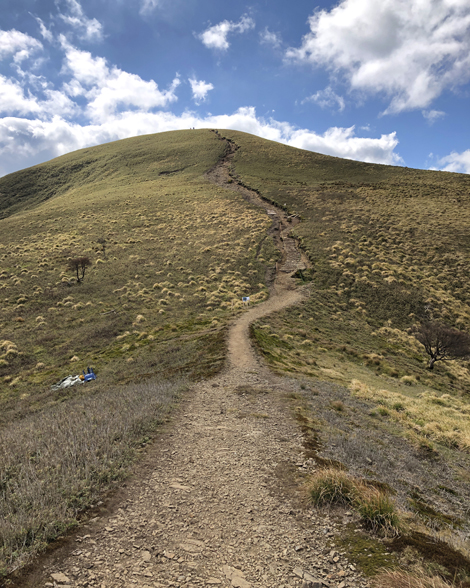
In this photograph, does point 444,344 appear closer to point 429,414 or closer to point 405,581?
point 429,414

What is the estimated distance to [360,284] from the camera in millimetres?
34062

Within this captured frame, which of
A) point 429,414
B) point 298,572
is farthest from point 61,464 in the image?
point 429,414

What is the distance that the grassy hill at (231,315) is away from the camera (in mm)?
8086

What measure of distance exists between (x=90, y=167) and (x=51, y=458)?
106m

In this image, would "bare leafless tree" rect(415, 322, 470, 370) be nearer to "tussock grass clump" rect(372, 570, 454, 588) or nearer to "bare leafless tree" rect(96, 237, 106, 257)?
"tussock grass clump" rect(372, 570, 454, 588)

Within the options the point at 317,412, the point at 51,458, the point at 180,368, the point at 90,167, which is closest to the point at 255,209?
the point at 180,368

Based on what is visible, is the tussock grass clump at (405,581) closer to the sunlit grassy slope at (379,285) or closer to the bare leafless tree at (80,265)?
the sunlit grassy slope at (379,285)

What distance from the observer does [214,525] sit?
17.1 ft

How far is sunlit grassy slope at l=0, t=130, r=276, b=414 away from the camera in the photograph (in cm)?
1986

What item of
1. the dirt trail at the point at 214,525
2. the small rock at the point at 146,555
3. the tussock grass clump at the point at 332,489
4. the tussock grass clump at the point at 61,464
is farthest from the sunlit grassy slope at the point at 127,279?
the small rock at the point at 146,555

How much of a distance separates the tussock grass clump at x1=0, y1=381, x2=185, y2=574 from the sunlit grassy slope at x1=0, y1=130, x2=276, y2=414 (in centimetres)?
553

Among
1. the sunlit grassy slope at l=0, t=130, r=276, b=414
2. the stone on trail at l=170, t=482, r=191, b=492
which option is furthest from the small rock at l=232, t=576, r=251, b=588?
the sunlit grassy slope at l=0, t=130, r=276, b=414

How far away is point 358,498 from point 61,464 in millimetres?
5960

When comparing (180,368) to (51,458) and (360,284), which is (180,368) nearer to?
(51,458)
